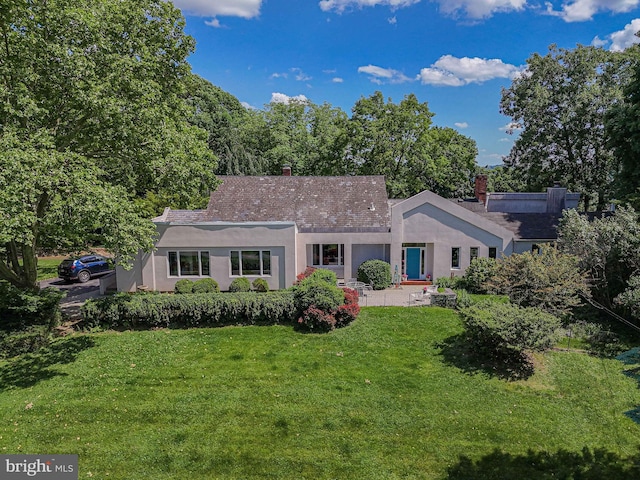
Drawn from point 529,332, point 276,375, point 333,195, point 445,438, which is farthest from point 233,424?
point 333,195

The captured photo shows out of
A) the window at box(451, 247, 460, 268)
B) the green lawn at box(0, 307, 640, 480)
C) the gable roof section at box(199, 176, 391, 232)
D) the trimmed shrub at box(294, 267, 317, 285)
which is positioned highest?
the gable roof section at box(199, 176, 391, 232)

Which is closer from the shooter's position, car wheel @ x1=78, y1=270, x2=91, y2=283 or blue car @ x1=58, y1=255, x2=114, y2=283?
blue car @ x1=58, y1=255, x2=114, y2=283

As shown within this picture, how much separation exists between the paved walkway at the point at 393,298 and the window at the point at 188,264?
9049 mm

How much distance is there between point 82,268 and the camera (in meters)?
27.2

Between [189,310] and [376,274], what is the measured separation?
1077 cm

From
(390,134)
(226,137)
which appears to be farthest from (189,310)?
(226,137)

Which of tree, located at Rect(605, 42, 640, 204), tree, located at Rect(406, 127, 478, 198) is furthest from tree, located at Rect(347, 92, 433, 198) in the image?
tree, located at Rect(605, 42, 640, 204)

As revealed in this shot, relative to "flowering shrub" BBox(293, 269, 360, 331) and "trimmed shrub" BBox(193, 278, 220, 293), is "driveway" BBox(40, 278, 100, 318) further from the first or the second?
"flowering shrub" BBox(293, 269, 360, 331)

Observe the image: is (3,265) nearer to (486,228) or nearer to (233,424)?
(233,424)

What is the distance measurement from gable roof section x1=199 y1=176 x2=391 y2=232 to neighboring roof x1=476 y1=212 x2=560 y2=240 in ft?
25.0

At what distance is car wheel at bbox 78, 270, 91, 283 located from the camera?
2711cm

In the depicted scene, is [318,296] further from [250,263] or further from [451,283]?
[451,283]

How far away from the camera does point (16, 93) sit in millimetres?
13336

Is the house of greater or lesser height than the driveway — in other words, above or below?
above
